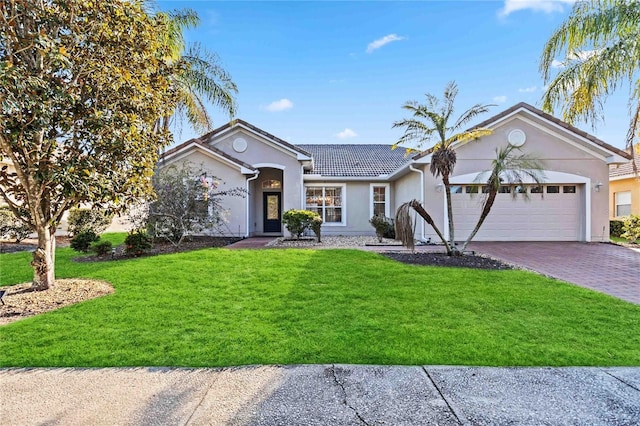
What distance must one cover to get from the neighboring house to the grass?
1639 centimetres

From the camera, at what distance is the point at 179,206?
1321 centimetres

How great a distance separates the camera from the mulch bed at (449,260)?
9.64 meters

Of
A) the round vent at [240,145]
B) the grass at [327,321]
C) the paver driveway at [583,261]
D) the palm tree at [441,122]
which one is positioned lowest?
the grass at [327,321]

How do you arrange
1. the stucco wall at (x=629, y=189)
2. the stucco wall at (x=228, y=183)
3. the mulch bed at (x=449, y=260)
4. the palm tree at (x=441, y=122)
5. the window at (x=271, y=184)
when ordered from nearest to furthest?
the mulch bed at (x=449, y=260) < the palm tree at (x=441, y=122) < the stucco wall at (x=228, y=183) < the stucco wall at (x=629, y=189) < the window at (x=271, y=184)

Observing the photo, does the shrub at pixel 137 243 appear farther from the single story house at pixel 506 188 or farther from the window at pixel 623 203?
the window at pixel 623 203

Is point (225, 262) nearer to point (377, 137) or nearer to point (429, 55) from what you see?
point (429, 55)

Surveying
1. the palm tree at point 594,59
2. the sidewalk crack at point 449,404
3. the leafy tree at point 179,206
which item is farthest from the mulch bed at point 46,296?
the palm tree at point 594,59

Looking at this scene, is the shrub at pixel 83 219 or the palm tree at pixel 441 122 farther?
the shrub at pixel 83 219

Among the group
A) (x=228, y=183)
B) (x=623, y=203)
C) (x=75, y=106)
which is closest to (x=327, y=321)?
(x=75, y=106)

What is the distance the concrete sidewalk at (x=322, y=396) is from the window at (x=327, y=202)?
15.4 meters

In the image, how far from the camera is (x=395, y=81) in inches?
702

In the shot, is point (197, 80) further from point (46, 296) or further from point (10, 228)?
point (46, 296)

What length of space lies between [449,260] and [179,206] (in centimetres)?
988

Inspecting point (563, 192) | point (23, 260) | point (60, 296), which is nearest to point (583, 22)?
point (563, 192)
